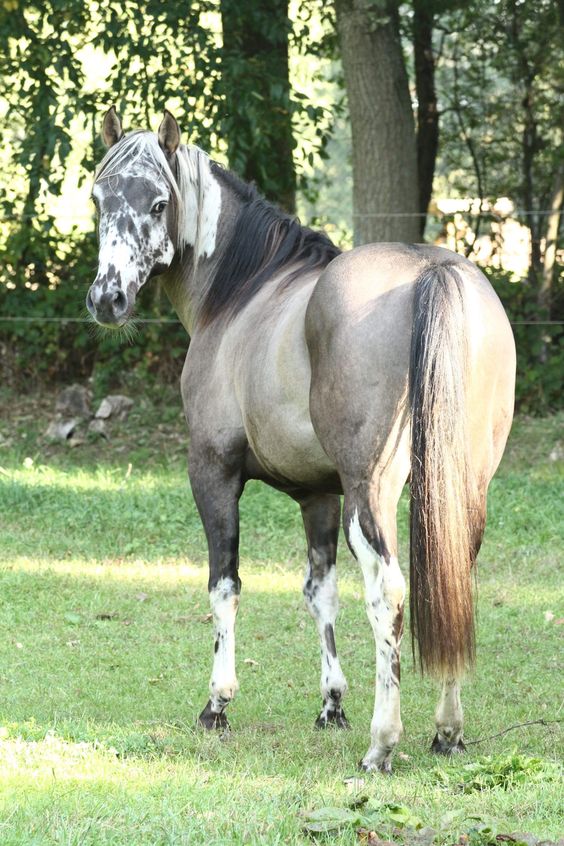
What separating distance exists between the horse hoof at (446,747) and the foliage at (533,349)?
23.8 feet

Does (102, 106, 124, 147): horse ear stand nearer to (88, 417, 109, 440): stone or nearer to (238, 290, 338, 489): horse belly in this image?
(238, 290, 338, 489): horse belly

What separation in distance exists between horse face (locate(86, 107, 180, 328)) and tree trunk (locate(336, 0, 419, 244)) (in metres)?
5.50

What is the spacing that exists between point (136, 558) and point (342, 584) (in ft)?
4.64

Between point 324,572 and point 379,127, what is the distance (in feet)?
19.9

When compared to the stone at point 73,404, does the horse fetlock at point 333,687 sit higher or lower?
lower

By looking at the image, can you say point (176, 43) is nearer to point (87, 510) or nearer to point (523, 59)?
point (523, 59)

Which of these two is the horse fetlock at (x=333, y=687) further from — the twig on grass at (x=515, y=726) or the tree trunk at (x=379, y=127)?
the tree trunk at (x=379, y=127)

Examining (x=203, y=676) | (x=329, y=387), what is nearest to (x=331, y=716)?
(x=203, y=676)

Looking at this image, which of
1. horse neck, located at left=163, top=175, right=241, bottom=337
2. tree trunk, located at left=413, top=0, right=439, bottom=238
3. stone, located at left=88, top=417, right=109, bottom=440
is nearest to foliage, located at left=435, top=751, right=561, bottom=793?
horse neck, located at left=163, top=175, right=241, bottom=337

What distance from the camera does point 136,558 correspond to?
751 cm

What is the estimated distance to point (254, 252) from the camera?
4.88 metres

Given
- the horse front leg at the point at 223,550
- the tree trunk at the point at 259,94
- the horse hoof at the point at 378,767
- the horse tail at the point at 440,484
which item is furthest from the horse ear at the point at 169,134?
the tree trunk at the point at 259,94

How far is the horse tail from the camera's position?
3.63m

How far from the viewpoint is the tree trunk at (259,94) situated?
10312 millimetres
